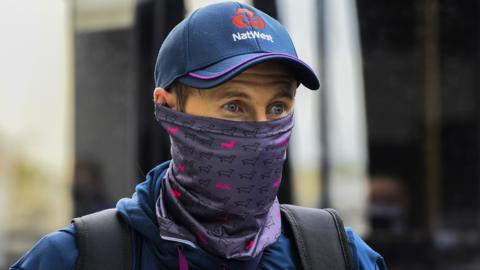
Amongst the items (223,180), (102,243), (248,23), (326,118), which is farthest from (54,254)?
(326,118)

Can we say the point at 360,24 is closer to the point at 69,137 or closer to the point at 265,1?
the point at 265,1

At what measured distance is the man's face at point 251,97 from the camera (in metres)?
1.75

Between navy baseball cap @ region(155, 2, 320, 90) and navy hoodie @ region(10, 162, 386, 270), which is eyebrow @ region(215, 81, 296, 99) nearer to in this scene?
navy baseball cap @ region(155, 2, 320, 90)

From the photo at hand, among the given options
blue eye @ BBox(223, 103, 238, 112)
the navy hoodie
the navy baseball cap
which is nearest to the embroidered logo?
the navy baseball cap

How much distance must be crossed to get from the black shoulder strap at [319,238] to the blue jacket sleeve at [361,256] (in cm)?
3

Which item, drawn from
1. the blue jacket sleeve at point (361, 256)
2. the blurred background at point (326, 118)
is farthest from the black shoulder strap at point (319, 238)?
the blurred background at point (326, 118)

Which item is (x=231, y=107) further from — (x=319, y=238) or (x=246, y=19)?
(x=319, y=238)

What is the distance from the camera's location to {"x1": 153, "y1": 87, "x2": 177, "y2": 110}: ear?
1830mm

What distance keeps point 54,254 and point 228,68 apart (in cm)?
48

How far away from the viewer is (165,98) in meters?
1.84

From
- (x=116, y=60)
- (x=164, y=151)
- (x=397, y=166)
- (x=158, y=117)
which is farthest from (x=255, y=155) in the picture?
(x=397, y=166)

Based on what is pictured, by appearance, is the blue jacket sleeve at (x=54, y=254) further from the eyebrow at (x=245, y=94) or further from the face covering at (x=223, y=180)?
the eyebrow at (x=245, y=94)

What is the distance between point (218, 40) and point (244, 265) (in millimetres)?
441

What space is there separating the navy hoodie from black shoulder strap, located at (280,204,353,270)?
0.03 m
